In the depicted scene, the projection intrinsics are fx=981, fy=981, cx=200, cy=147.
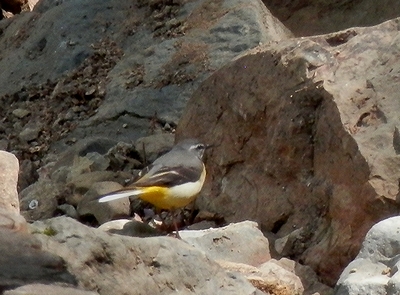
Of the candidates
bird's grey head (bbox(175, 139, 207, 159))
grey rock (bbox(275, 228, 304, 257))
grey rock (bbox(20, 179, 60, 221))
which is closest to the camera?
grey rock (bbox(275, 228, 304, 257))

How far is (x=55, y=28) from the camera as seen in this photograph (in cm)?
1542

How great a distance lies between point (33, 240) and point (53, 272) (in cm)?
26

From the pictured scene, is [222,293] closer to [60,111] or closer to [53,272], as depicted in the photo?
[53,272]

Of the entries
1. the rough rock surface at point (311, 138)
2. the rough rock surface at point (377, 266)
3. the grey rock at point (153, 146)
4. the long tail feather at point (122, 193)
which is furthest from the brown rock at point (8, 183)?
the grey rock at point (153, 146)

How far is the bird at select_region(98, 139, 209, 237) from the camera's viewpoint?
29.6ft

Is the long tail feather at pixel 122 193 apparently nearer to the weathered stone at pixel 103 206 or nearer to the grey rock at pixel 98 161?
the weathered stone at pixel 103 206

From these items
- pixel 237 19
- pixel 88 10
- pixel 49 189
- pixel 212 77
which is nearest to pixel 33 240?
pixel 212 77

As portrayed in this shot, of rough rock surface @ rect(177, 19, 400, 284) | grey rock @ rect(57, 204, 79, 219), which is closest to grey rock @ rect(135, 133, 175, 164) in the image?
grey rock @ rect(57, 204, 79, 219)

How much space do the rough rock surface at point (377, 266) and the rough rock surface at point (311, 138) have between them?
3.77 ft

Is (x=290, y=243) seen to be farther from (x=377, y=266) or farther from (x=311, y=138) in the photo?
(x=377, y=266)

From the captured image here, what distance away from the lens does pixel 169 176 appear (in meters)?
9.12

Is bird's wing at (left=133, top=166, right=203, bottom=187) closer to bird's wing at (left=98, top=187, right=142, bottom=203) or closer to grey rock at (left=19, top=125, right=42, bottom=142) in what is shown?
bird's wing at (left=98, top=187, right=142, bottom=203)

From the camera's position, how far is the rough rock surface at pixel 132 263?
5477 mm

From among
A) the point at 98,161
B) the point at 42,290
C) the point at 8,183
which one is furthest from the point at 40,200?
the point at 42,290
